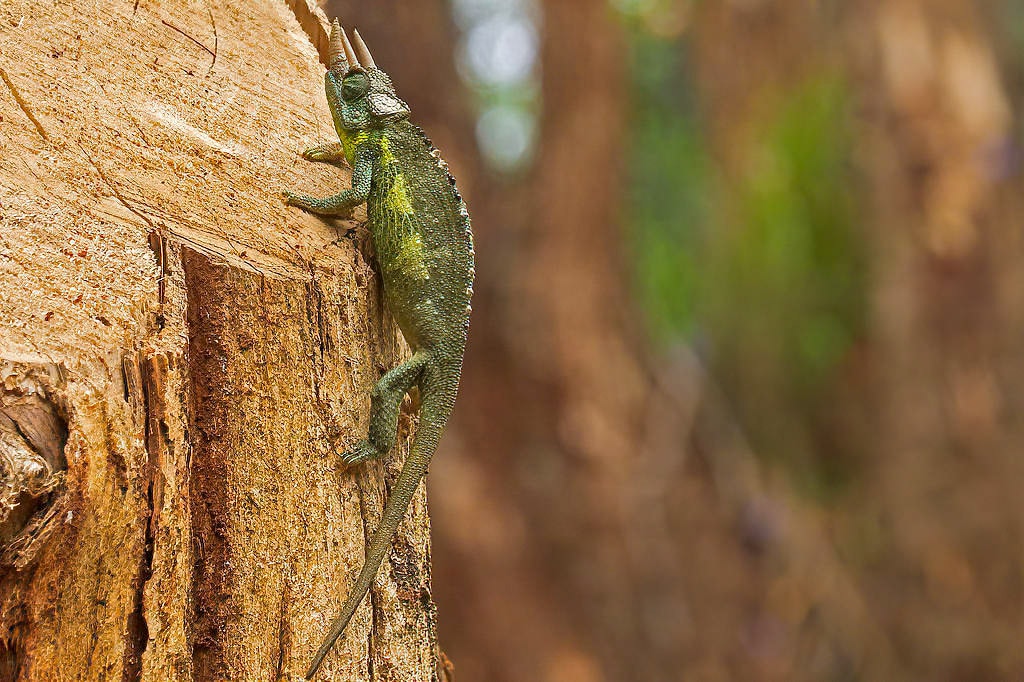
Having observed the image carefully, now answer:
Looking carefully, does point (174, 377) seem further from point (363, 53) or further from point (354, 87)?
point (363, 53)

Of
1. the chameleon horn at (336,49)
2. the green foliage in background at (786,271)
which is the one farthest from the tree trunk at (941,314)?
the chameleon horn at (336,49)

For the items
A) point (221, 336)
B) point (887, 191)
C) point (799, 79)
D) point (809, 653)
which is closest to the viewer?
point (221, 336)

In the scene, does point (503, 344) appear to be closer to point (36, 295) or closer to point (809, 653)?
point (809, 653)

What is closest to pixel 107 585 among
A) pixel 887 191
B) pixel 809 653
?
pixel 809 653

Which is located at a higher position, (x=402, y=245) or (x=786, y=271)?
(x=786, y=271)

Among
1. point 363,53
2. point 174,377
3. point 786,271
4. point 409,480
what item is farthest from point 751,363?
point 174,377

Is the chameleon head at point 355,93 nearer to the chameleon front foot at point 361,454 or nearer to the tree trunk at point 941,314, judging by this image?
the chameleon front foot at point 361,454
